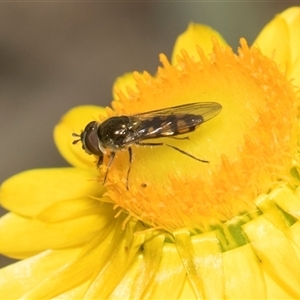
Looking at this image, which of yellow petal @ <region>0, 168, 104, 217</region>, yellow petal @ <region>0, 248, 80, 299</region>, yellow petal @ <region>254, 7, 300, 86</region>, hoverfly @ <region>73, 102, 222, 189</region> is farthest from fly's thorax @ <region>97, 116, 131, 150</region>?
yellow petal @ <region>254, 7, 300, 86</region>

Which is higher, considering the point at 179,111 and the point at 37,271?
the point at 179,111

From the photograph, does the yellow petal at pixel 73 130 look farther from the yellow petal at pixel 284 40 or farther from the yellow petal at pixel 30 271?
the yellow petal at pixel 284 40

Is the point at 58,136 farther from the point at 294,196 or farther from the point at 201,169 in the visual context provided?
the point at 294,196

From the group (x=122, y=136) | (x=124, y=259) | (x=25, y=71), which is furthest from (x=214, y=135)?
(x=25, y=71)

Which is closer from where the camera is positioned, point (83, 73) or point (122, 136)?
point (122, 136)

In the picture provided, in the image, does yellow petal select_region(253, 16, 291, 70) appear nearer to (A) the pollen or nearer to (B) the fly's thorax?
(A) the pollen

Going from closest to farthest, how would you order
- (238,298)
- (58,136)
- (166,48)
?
(238,298) → (58,136) → (166,48)

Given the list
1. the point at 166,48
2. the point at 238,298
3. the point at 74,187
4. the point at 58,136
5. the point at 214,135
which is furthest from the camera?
the point at 166,48
